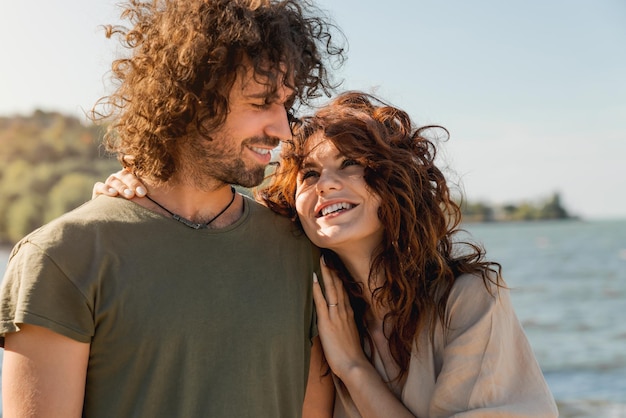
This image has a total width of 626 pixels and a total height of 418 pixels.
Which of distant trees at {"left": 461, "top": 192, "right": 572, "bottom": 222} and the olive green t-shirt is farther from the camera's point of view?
distant trees at {"left": 461, "top": 192, "right": 572, "bottom": 222}

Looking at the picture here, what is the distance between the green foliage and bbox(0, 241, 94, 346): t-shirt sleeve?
80.2ft

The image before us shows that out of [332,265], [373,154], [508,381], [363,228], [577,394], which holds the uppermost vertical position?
[373,154]

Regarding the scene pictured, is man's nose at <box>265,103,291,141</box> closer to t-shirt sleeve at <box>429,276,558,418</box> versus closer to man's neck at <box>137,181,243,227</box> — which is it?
man's neck at <box>137,181,243,227</box>

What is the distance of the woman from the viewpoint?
96.2 inches

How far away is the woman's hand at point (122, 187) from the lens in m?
2.25

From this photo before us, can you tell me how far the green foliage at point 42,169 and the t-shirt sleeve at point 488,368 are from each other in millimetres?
24302

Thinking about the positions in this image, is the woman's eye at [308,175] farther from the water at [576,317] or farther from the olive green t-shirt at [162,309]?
the water at [576,317]

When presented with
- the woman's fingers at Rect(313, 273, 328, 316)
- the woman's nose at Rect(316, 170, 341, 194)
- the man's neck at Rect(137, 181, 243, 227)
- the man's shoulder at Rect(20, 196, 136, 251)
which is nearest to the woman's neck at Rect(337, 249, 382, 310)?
the woman's fingers at Rect(313, 273, 328, 316)

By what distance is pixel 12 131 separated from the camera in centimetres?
3077

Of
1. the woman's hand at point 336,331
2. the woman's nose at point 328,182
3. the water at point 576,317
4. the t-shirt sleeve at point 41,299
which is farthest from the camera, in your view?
the water at point 576,317

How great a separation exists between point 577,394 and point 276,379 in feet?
26.9

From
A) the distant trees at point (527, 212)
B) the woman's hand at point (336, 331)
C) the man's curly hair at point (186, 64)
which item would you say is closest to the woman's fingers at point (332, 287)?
the woman's hand at point (336, 331)

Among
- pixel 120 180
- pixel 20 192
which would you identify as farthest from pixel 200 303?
pixel 20 192

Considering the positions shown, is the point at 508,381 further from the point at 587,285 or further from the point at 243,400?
the point at 587,285
